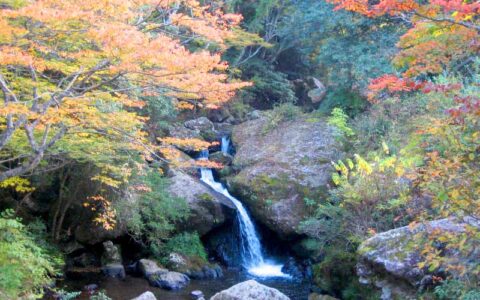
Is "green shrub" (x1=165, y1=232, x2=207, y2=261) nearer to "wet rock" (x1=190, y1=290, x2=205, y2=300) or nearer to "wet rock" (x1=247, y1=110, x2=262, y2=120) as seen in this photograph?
"wet rock" (x1=190, y1=290, x2=205, y2=300)

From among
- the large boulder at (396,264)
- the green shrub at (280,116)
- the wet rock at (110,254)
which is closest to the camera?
the large boulder at (396,264)

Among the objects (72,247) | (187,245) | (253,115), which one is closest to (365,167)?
(187,245)

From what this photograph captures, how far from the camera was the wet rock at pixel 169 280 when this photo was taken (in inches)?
451

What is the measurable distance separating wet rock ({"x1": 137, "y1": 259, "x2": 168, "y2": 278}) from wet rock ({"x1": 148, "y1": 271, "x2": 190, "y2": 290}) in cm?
16

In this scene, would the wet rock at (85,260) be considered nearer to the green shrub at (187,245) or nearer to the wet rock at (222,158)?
the green shrub at (187,245)

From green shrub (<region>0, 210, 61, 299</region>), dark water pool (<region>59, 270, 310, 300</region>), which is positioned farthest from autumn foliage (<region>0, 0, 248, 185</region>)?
dark water pool (<region>59, 270, 310, 300</region>)

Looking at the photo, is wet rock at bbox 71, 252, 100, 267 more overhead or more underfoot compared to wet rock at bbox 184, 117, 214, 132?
more underfoot

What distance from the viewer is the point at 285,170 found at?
13.9 metres

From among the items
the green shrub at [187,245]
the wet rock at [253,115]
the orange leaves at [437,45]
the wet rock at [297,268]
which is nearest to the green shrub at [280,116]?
the wet rock at [253,115]

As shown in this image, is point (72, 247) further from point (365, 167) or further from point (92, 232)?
point (365, 167)

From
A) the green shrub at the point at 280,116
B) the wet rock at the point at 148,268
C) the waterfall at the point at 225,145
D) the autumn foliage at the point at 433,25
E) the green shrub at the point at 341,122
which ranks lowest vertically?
the wet rock at the point at 148,268

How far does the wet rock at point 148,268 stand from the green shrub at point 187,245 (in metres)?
0.75

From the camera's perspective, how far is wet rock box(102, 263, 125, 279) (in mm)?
12023

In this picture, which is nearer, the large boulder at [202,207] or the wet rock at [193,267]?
the wet rock at [193,267]
